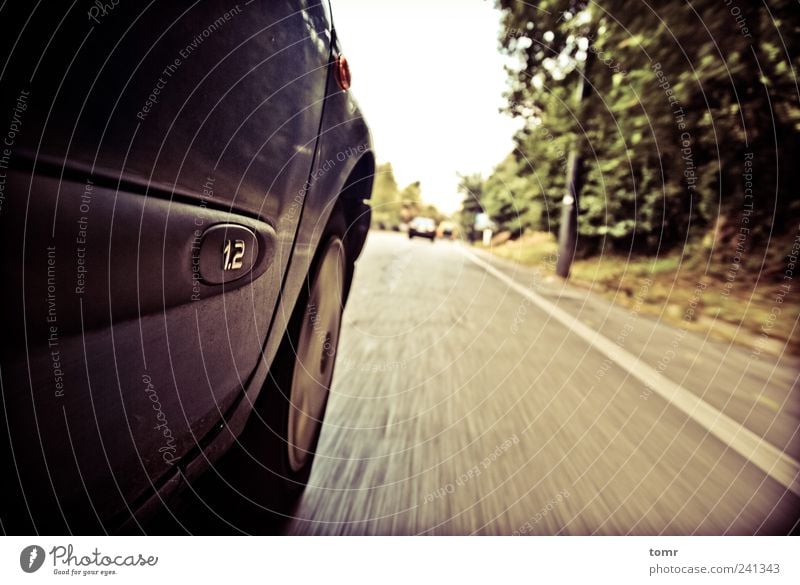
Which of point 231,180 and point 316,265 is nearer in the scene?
point 231,180

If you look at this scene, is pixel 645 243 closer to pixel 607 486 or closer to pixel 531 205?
pixel 531 205

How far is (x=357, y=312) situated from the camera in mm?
4441

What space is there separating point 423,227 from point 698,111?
1650 centimetres

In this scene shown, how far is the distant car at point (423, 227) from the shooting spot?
19.7 m

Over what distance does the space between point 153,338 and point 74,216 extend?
1.00 feet

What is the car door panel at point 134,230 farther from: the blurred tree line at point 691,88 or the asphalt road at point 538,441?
the blurred tree line at point 691,88

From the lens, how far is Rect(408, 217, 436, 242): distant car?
1966cm

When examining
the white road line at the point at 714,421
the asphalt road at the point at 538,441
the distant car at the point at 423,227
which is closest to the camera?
the asphalt road at the point at 538,441

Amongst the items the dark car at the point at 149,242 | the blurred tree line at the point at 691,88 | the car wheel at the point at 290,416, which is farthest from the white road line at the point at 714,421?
the dark car at the point at 149,242

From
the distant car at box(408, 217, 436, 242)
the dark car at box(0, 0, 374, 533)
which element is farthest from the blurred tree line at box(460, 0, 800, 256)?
the distant car at box(408, 217, 436, 242)

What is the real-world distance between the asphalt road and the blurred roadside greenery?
135 centimetres

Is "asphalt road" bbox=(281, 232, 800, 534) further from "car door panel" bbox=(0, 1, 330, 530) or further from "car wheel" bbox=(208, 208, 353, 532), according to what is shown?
"car door panel" bbox=(0, 1, 330, 530)

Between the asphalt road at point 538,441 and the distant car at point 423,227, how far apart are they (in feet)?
52.8
